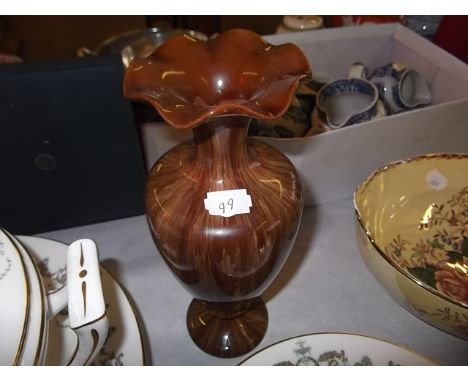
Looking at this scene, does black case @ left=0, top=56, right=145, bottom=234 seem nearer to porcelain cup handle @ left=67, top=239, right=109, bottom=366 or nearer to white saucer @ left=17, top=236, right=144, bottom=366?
white saucer @ left=17, top=236, right=144, bottom=366

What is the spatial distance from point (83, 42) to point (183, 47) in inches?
55.5

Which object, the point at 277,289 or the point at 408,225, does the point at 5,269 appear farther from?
the point at 408,225

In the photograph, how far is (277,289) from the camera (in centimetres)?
56

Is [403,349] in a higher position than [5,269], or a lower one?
lower

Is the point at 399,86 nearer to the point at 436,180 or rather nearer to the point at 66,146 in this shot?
the point at 436,180

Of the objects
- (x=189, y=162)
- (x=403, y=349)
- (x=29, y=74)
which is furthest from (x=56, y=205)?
(x=403, y=349)

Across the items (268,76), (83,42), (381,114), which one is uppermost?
(268,76)

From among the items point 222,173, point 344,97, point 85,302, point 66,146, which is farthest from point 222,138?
point 344,97

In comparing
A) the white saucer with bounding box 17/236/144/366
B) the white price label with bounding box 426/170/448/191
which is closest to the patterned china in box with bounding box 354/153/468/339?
the white price label with bounding box 426/170/448/191

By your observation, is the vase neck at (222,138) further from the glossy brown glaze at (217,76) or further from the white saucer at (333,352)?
the white saucer at (333,352)

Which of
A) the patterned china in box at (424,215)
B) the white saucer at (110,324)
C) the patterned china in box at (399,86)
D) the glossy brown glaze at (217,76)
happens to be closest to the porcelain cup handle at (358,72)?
the patterned china in box at (399,86)

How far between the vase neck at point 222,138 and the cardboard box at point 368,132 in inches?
7.1

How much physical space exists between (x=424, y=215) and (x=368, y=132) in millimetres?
140

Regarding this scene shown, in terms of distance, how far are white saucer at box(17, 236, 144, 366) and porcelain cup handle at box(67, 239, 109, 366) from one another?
8 centimetres
